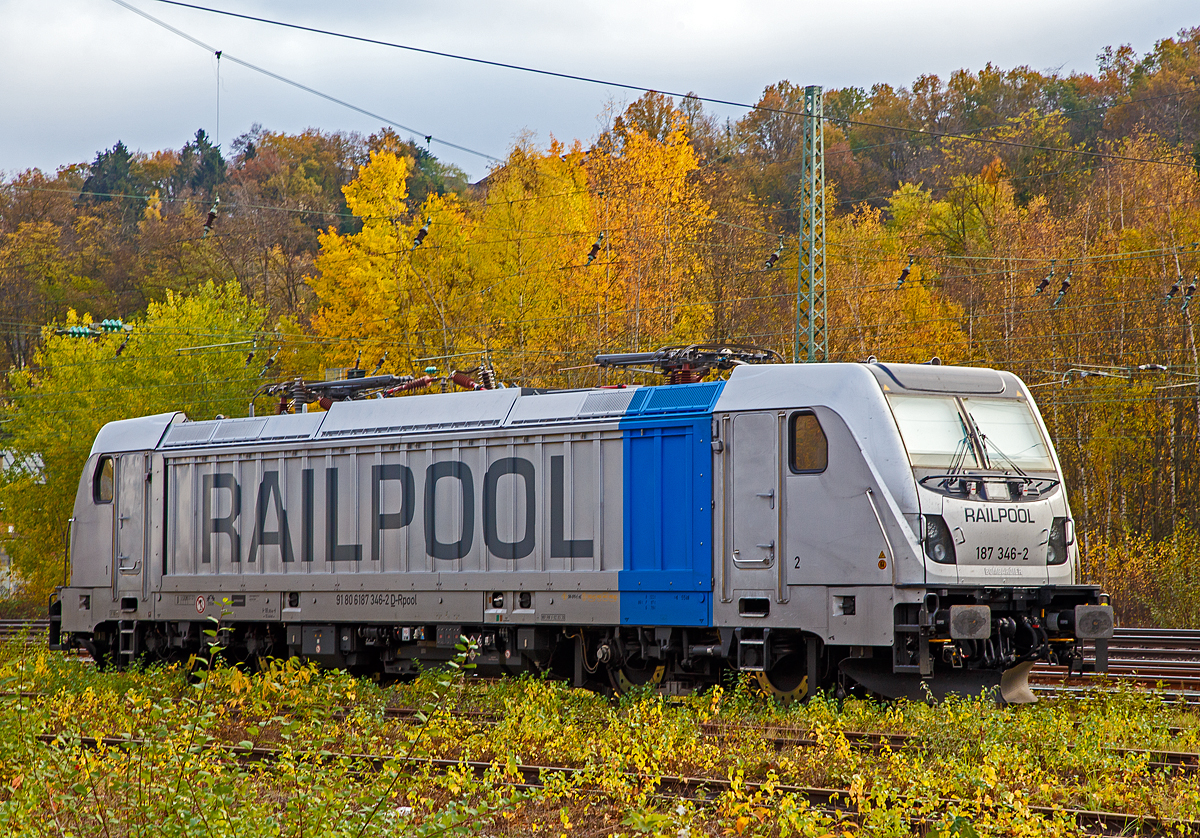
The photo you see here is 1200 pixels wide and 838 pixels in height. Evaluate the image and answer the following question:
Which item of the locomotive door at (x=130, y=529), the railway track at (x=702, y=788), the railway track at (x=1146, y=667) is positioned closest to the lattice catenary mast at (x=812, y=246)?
the railway track at (x=1146, y=667)

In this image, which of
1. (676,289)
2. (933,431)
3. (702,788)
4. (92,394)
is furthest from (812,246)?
(92,394)

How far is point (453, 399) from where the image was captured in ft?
47.6

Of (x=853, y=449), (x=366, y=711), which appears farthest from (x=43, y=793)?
(x=853, y=449)

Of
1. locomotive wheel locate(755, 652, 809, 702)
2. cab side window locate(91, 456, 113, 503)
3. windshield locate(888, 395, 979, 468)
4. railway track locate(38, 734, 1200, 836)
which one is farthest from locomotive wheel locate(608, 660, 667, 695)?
cab side window locate(91, 456, 113, 503)

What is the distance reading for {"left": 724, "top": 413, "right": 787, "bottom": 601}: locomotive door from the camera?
39.3 ft

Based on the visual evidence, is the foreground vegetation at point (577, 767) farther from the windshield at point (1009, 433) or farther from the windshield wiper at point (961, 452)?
the windshield at point (1009, 433)

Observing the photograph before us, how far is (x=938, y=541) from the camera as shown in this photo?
1128cm

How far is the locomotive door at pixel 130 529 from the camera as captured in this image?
17094 mm

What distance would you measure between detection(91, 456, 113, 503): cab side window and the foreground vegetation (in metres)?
4.56

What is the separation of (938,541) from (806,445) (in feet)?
4.90

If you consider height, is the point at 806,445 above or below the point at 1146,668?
above

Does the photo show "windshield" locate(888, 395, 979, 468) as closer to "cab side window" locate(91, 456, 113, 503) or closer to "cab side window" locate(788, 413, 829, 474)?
"cab side window" locate(788, 413, 829, 474)

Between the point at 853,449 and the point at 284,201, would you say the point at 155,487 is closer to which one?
the point at 853,449

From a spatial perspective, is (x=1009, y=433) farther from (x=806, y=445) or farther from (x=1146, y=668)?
(x=1146, y=668)
